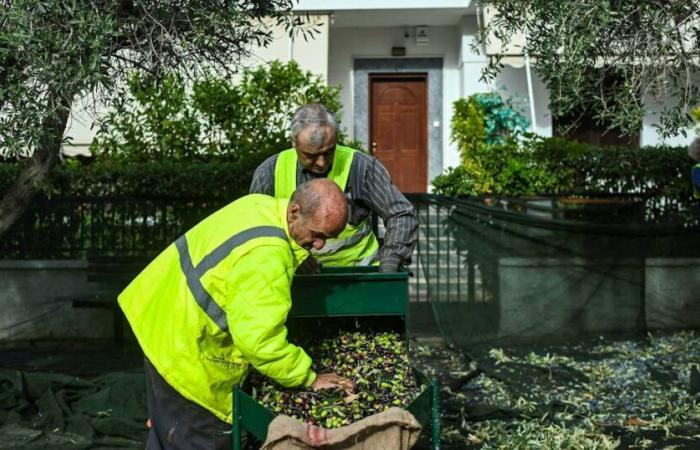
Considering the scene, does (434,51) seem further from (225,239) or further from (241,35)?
(225,239)

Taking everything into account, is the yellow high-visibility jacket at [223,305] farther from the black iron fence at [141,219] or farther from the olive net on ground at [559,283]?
the black iron fence at [141,219]

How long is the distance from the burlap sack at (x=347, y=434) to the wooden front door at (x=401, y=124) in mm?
13149

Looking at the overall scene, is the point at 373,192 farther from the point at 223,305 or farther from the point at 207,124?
the point at 207,124

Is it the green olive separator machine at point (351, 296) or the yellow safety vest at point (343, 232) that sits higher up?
the yellow safety vest at point (343, 232)

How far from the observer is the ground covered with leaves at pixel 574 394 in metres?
6.67

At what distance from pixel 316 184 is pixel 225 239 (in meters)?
0.44

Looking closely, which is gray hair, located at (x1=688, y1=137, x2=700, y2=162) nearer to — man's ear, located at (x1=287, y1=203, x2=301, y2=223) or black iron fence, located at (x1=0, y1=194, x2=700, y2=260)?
black iron fence, located at (x1=0, y1=194, x2=700, y2=260)

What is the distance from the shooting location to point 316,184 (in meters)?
3.80

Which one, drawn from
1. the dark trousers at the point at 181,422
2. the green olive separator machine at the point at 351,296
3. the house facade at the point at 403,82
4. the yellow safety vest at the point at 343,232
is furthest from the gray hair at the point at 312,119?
the house facade at the point at 403,82

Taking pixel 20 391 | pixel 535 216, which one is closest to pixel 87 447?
pixel 20 391

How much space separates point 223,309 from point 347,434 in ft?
2.45

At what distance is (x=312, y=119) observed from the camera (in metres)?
5.15

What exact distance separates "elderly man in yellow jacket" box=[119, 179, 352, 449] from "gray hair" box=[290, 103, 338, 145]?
1.15 metres

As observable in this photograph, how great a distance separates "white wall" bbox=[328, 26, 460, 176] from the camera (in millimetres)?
16562
